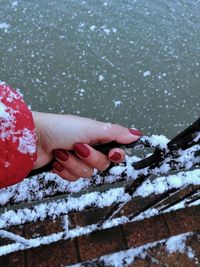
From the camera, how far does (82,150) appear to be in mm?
1229

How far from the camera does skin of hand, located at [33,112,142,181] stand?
1213 millimetres

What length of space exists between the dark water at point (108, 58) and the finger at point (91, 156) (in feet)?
11.3

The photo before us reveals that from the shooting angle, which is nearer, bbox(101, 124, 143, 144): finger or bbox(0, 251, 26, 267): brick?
bbox(101, 124, 143, 144): finger

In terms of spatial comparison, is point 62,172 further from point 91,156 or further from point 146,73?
point 146,73

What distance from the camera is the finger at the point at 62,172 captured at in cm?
128

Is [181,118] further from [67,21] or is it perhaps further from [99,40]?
[67,21]

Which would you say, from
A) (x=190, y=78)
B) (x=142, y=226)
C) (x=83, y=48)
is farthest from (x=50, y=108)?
(x=142, y=226)

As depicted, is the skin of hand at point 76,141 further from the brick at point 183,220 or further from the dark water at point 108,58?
the dark water at point 108,58

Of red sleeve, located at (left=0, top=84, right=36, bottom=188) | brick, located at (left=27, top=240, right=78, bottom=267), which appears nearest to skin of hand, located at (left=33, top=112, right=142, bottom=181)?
red sleeve, located at (left=0, top=84, right=36, bottom=188)

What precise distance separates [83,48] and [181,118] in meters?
1.87

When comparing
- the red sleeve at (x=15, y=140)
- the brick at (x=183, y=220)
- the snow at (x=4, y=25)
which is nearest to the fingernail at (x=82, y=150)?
the red sleeve at (x=15, y=140)

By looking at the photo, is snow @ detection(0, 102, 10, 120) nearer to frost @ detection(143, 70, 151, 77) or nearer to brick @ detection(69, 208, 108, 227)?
brick @ detection(69, 208, 108, 227)

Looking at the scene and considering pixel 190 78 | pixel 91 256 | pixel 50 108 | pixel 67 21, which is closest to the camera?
pixel 91 256

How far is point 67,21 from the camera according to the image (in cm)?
599
